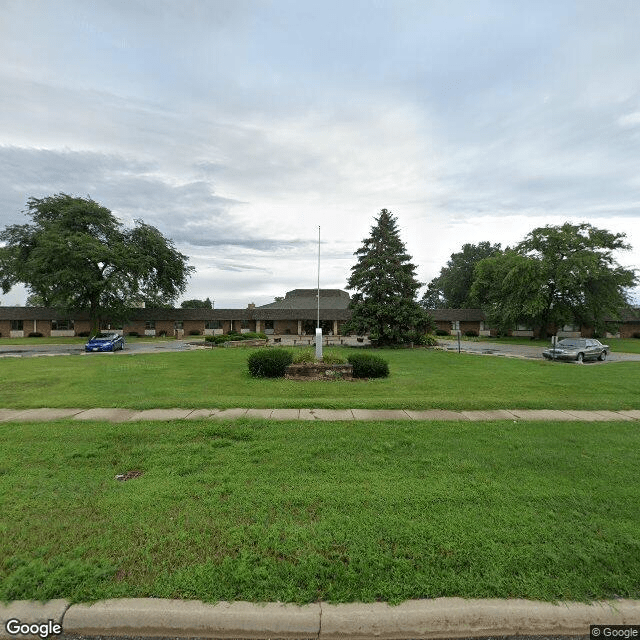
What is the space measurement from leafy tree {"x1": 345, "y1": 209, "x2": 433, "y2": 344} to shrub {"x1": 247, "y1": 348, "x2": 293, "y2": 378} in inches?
660

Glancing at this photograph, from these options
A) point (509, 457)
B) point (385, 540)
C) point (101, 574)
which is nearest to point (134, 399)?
point (101, 574)

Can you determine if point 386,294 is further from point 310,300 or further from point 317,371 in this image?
point 310,300

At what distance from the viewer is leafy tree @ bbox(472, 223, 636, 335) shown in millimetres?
34469

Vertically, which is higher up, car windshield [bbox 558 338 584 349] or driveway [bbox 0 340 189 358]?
car windshield [bbox 558 338 584 349]

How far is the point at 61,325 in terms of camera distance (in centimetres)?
4772

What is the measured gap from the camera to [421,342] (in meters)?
30.0

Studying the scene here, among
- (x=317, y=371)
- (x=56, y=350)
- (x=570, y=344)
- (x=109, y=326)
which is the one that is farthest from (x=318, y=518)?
(x=109, y=326)

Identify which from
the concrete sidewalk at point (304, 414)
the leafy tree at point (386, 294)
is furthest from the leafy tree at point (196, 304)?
the concrete sidewalk at point (304, 414)

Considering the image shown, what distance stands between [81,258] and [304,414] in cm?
3789

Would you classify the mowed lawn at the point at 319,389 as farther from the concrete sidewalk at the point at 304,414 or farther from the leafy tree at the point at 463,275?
the leafy tree at the point at 463,275

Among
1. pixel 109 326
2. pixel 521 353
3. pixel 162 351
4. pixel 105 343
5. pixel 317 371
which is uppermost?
pixel 109 326

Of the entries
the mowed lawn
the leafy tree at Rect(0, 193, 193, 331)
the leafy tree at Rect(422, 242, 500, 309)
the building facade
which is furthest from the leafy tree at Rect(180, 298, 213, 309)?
the mowed lawn

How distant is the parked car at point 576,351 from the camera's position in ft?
65.5

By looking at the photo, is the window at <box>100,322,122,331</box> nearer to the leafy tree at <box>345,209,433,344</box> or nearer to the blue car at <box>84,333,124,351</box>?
the blue car at <box>84,333,124,351</box>
